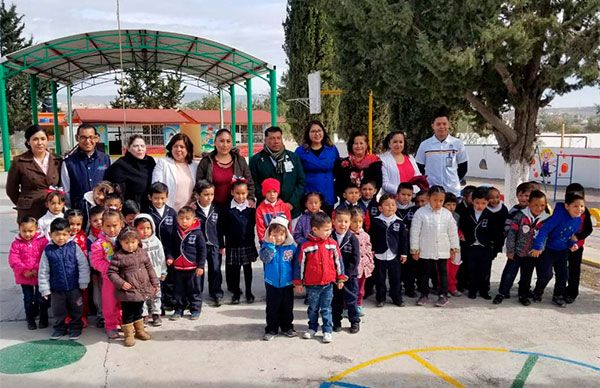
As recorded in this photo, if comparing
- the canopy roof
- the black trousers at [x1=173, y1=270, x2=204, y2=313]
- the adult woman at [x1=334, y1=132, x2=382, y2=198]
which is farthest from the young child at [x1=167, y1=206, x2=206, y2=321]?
the canopy roof

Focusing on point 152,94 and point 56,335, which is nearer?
point 56,335

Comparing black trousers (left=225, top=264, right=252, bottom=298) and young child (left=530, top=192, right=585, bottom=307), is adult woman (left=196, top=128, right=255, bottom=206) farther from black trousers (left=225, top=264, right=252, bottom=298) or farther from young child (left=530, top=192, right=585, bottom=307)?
young child (left=530, top=192, right=585, bottom=307)

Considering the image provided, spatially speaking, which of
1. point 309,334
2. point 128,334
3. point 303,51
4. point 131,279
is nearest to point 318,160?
point 309,334

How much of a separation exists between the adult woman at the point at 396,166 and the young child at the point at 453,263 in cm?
46

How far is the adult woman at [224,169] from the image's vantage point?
4.92m

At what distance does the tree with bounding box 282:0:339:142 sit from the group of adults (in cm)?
1499

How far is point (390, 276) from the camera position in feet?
16.4

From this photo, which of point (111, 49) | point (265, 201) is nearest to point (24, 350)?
point (265, 201)

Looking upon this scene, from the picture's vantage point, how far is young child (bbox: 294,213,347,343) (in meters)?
4.06

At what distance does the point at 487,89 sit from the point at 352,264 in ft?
13.6

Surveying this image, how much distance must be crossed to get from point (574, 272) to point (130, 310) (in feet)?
14.6

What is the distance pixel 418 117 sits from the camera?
10.5 meters

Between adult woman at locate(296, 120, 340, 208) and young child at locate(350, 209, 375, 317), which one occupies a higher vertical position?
adult woman at locate(296, 120, 340, 208)

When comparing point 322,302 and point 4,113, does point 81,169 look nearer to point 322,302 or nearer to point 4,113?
point 322,302
